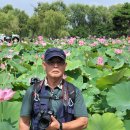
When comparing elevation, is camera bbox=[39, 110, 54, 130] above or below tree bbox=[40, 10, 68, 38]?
below

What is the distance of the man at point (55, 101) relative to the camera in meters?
1.91

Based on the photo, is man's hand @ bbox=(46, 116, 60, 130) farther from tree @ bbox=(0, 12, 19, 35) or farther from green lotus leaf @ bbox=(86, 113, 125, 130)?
tree @ bbox=(0, 12, 19, 35)

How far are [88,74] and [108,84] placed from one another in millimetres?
902

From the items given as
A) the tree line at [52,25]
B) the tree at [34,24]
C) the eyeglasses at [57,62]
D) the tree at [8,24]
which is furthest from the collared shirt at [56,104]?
the tree at [8,24]

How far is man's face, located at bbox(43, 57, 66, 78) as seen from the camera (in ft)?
6.25

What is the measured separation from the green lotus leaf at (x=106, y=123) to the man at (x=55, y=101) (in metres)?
0.27

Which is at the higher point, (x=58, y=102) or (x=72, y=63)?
(x=72, y=63)

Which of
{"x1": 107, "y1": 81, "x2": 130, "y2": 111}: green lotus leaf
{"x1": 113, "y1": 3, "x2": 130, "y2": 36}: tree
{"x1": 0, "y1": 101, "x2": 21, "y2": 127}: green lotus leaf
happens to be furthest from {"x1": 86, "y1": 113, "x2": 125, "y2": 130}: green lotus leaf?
{"x1": 113, "y1": 3, "x2": 130, "y2": 36}: tree

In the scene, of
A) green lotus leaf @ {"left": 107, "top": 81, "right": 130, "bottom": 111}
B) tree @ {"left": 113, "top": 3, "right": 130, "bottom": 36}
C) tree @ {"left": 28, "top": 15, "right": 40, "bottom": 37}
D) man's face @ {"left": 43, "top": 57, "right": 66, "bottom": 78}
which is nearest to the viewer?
man's face @ {"left": 43, "top": 57, "right": 66, "bottom": 78}

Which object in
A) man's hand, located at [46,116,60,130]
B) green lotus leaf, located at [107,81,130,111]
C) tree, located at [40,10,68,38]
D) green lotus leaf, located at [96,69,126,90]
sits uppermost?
tree, located at [40,10,68,38]

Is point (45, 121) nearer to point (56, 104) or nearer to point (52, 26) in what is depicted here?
point (56, 104)

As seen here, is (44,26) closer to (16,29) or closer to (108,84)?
(16,29)

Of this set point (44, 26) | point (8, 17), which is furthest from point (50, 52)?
point (8, 17)

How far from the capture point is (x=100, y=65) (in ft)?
13.5
